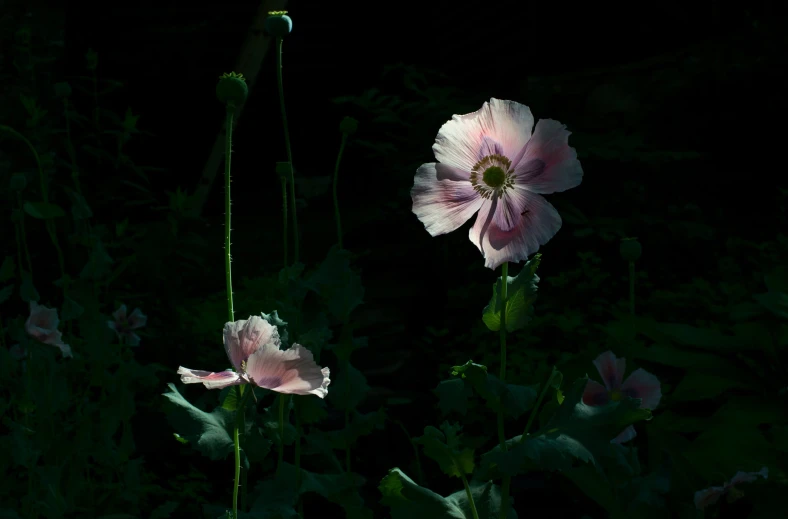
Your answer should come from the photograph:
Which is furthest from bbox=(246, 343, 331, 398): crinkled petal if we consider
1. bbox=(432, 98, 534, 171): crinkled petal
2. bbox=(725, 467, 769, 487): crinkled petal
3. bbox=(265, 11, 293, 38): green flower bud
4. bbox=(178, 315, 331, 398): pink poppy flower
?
bbox=(725, 467, 769, 487): crinkled petal

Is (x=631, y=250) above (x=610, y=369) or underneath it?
above

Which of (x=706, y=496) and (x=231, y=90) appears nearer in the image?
(x=231, y=90)

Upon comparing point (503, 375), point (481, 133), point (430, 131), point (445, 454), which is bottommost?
point (430, 131)

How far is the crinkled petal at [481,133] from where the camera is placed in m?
1.00

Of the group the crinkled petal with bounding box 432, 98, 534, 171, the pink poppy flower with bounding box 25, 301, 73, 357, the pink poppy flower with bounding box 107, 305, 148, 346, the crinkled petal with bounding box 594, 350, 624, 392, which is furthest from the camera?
the pink poppy flower with bounding box 107, 305, 148, 346

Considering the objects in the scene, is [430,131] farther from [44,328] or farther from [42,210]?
[44,328]

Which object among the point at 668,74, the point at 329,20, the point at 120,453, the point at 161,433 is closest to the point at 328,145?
the point at 329,20

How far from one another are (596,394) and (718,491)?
25 centimetres

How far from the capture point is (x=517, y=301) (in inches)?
41.5

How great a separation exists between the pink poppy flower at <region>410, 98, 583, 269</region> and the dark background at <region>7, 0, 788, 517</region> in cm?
145

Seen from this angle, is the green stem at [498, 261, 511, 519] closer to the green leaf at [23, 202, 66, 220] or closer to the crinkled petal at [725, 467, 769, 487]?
the crinkled petal at [725, 467, 769, 487]

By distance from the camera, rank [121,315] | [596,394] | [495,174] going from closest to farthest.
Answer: [495,174]
[596,394]
[121,315]

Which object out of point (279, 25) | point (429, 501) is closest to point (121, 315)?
point (279, 25)

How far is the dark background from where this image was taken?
13.0 ft
